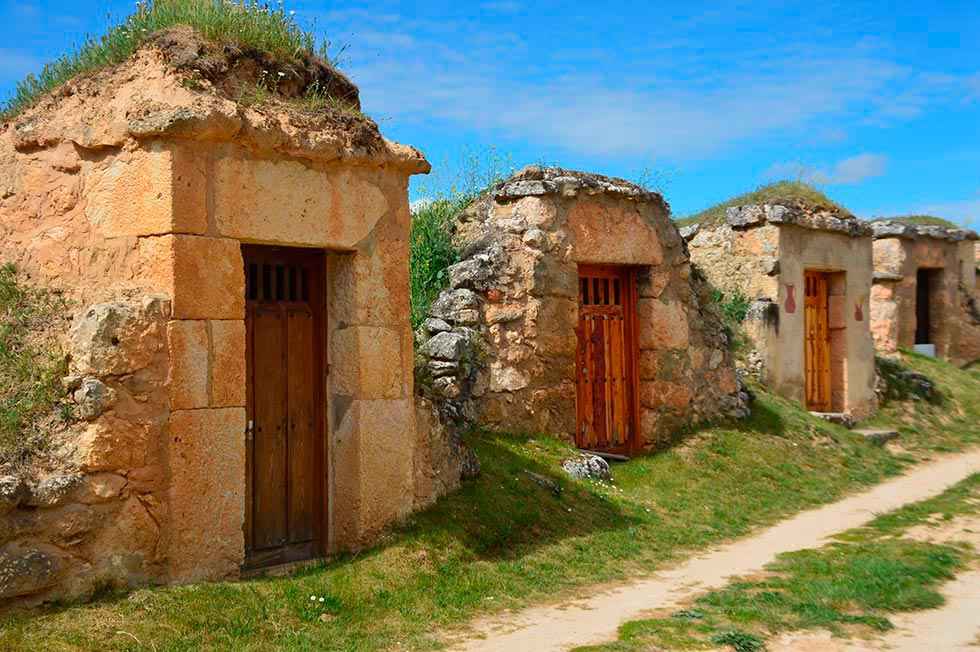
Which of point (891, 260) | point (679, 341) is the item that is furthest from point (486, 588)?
point (891, 260)

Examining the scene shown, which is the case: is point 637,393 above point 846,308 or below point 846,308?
below

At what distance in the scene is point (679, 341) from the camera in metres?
11.7

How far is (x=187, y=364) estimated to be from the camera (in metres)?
5.84

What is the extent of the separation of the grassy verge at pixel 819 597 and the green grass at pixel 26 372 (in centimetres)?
324

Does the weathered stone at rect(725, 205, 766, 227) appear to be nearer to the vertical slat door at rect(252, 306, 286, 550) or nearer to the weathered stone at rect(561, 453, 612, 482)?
the weathered stone at rect(561, 453, 612, 482)

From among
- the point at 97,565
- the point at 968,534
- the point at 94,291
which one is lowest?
the point at 968,534

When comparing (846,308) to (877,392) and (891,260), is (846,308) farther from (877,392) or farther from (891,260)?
(891,260)

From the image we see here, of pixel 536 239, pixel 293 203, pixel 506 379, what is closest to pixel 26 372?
pixel 293 203

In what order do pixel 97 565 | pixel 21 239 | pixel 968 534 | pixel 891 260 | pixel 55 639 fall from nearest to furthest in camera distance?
1. pixel 55 639
2. pixel 97 565
3. pixel 21 239
4. pixel 968 534
5. pixel 891 260

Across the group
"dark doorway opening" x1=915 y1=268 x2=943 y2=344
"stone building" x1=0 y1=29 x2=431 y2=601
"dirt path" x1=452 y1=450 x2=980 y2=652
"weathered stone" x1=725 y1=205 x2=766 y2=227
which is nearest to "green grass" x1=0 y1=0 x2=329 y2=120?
"stone building" x1=0 y1=29 x2=431 y2=601

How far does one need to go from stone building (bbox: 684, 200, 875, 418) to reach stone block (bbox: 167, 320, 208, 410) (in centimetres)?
958

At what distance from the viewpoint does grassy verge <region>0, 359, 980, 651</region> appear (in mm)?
5301

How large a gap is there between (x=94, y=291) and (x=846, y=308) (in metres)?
12.0

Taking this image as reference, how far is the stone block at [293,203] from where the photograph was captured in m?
6.11
